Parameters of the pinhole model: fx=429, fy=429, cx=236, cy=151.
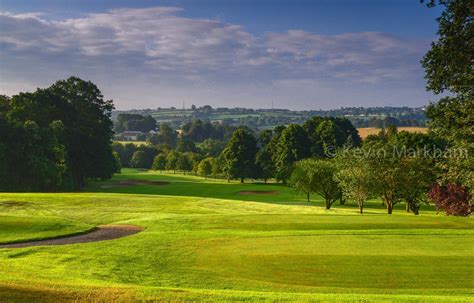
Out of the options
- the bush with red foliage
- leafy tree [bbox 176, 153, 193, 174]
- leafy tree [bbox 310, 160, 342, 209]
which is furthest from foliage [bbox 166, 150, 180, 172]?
the bush with red foliage

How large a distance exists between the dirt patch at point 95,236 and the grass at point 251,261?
4.14 ft

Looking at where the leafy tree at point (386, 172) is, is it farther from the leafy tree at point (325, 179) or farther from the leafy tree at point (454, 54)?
the leafy tree at point (454, 54)

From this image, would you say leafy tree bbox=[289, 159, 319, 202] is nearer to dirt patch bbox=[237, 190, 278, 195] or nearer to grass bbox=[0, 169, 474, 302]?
dirt patch bbox=[237, 190, 278, 195]

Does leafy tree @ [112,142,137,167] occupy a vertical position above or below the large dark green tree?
below

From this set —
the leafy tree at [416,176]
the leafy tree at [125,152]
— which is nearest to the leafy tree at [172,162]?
the leafy tree at [125,152]

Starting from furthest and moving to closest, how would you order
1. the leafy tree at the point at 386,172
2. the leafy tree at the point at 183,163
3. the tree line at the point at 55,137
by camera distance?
the leafy tree at the point at 183,163 < the tree line at the point at 55,137 < the leafy tree at the point at 386,172

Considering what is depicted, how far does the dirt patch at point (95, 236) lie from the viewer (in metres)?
28.1

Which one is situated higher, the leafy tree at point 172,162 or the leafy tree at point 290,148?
the leafy tree at point 290,148

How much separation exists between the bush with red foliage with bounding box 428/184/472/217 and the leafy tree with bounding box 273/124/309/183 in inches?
1845

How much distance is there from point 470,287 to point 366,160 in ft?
132

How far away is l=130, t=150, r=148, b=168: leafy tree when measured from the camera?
585ft

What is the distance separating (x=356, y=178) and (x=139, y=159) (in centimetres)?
13360

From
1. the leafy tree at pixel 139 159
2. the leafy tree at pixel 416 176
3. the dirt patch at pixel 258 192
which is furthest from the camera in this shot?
the leafy tree at pixel 139 159

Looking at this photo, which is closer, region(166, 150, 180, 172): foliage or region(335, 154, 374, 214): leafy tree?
region(335, 154, 374, 214): leafy tree
